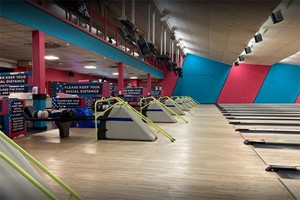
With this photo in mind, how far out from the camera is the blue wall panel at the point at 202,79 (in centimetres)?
2178

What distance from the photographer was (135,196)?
2217 millimetres

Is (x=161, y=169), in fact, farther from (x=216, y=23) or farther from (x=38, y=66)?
(x=216, y=23)

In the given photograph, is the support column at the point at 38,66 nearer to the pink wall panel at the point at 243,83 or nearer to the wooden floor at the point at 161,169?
the wooden floor at the point at 161,169

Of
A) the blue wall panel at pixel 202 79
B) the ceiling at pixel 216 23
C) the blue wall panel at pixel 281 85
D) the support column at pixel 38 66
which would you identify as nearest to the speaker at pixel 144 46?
the ceiling at pixel 216 23

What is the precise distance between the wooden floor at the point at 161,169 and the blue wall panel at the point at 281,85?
18287mm

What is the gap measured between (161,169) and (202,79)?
19877 millimetres

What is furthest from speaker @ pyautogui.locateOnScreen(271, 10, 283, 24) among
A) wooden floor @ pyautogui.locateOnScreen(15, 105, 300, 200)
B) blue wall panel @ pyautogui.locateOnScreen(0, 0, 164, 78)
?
blue wall panel @ pyautogui.locateOnScreen(0, 0, 164, 78)

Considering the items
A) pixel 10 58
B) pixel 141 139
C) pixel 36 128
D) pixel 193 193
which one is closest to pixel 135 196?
pixel 193 193

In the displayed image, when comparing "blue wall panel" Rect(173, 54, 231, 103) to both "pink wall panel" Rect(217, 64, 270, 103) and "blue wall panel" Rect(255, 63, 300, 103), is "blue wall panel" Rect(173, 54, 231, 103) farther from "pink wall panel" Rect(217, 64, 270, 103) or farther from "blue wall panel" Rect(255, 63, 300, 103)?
"blue wall panel" Rect(255, 63, 300, 103)

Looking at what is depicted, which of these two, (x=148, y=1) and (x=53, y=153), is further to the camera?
(x=148, y=1)

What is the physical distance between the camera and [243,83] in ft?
70.5

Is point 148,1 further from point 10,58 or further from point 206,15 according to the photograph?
point 10,58

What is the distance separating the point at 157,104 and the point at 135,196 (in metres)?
5.90

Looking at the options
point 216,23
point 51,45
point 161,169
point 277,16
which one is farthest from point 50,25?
point 277,16
